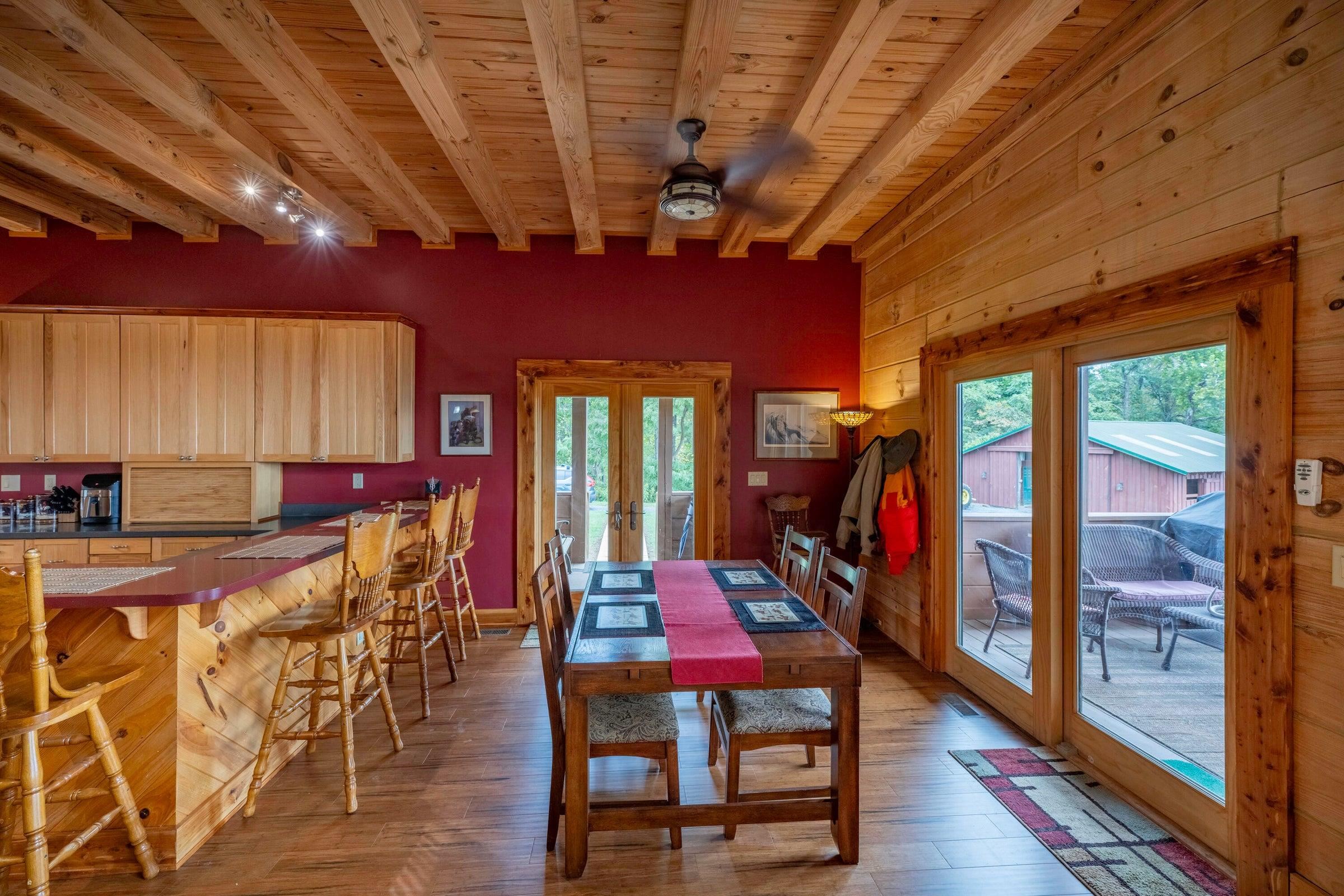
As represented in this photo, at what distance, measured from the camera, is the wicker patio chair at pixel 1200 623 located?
80.8 inches

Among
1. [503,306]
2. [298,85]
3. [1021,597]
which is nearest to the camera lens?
[298,85]

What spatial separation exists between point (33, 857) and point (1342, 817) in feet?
11.8

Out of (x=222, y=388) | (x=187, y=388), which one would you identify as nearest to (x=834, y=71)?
(x=222, y=388)

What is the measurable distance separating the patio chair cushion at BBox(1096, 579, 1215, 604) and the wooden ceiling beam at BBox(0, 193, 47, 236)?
265 inches

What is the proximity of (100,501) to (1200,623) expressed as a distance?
246 inches

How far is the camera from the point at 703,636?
84.8 inches

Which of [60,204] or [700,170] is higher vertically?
[60,204]

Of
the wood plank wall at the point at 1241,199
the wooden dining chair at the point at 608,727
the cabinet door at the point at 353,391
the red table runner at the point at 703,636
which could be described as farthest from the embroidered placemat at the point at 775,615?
the cabinet door at the point at 353,391

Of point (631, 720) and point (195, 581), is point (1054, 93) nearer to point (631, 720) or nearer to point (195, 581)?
point (631, 720)

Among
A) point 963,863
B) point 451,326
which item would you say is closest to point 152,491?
point 451,326

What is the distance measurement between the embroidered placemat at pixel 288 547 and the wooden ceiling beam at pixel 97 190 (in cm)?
231

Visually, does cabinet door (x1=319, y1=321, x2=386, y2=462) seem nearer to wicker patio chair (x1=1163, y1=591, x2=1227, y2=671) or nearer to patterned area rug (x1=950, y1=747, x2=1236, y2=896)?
patterned area rug (x1=950, y1=747, x2=1236, y2=896)

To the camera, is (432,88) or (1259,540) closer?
(1259,540)

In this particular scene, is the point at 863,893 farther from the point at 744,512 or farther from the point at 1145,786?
the point at 744,512
